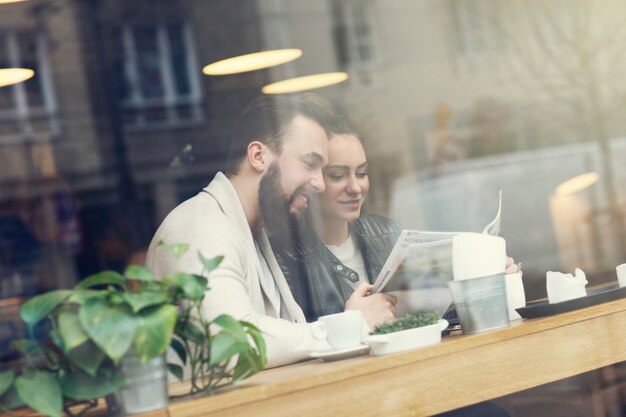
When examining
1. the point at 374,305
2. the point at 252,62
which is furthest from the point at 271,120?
the point at 252,62

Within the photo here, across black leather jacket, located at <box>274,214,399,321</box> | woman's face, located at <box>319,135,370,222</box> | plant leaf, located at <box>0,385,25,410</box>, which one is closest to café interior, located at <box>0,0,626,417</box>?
woman's face, located at <box>319,135,370,222</box>

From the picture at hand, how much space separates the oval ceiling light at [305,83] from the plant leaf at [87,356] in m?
4.17

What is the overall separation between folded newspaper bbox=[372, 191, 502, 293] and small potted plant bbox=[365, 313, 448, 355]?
209 mm

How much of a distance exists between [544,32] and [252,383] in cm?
633

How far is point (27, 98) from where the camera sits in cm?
730

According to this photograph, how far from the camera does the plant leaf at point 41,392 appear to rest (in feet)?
5.15

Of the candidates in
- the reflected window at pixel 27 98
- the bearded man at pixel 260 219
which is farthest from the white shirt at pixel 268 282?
the reflected window at pixel 27 98

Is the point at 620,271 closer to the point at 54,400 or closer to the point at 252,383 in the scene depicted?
the point at 252,383

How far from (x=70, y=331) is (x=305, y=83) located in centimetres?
566

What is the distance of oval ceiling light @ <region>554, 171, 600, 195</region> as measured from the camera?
720 centimetres

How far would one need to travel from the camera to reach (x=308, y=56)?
775 cm

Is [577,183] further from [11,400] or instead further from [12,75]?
[11,400]

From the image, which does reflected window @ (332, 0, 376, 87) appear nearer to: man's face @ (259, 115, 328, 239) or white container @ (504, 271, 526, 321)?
man's face @ (259, 115, 328, 239)

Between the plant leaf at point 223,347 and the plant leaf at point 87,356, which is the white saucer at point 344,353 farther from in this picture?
the plant leaf at point 87,356
